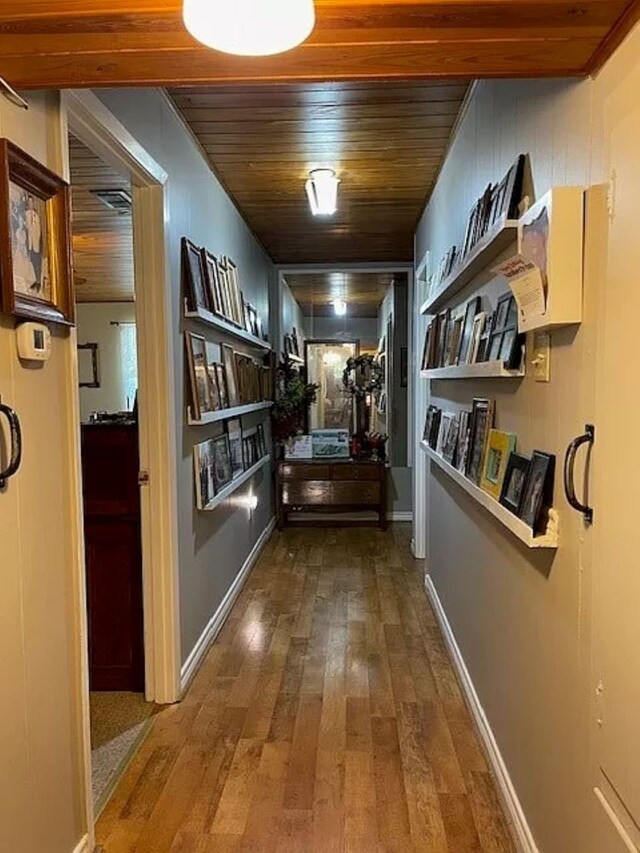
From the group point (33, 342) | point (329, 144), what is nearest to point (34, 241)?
point (33, 342)

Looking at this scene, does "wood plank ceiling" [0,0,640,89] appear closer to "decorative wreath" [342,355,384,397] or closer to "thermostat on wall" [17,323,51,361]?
"thermostat on wall" [17,323,51,361]

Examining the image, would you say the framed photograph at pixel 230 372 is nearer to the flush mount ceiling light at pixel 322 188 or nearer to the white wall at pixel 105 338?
the flush mount ceiling light at pixel 322 188

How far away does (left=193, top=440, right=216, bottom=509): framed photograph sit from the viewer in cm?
293

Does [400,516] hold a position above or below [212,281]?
below

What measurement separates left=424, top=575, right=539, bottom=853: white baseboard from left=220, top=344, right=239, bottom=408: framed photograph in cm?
167

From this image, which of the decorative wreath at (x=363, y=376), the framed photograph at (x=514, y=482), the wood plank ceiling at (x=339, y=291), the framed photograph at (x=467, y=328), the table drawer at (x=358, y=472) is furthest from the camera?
the decorative wreath at (x=363, y=376)

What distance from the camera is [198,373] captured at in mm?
2938

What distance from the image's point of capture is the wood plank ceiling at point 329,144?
259cm

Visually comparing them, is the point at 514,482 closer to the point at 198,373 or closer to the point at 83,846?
the point at 83,846

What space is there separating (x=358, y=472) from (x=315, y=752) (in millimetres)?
3410

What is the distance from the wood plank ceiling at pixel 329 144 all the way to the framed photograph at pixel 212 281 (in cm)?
52

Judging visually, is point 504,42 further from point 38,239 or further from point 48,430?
point 48,430

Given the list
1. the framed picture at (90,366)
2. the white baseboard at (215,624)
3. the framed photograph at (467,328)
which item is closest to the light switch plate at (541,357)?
the framed photograph at (467,328)

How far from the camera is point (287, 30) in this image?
3.17 ft
